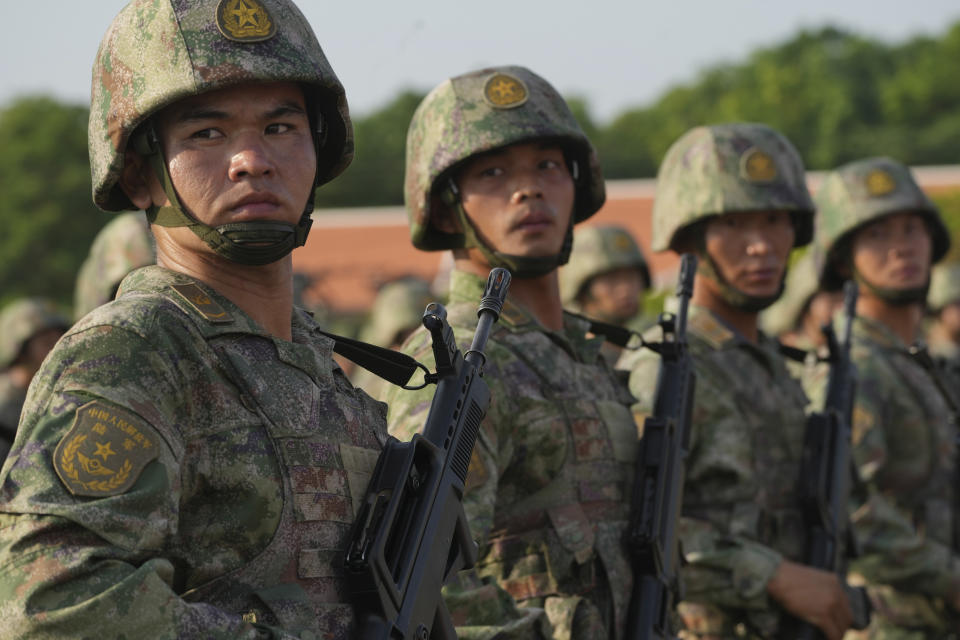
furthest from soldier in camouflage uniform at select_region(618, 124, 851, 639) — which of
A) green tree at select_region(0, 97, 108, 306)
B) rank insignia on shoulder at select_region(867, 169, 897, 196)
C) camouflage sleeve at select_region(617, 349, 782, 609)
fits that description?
green tree at select_region(0, 97, 108, 306)

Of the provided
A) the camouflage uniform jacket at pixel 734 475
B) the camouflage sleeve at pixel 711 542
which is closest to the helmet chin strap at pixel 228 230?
the camouflage uniform jacket at pixel 734 475

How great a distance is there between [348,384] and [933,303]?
10.6 m

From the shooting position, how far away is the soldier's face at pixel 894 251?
310 inches

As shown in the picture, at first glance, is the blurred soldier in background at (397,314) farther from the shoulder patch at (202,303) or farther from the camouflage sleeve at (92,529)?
the camouflage sleeve at (92,529)

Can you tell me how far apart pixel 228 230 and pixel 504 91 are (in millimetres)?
2005

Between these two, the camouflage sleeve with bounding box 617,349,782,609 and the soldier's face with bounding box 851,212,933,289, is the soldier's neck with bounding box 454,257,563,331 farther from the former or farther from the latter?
the soldier's face with bounding box 851,212,933,289

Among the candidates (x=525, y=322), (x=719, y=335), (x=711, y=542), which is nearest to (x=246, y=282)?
(x=525, y=322)

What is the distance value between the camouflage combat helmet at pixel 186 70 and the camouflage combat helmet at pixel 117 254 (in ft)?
12.2

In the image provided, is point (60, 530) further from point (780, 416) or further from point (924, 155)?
point (924, 155)

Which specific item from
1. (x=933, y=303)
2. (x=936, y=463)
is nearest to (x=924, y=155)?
(x=933, y=303)

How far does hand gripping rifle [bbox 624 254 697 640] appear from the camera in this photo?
4691 millimetres

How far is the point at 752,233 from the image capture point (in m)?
6.50

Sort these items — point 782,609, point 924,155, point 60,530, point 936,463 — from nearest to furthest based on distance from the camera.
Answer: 1. point 60,530
2. point 782,609
3. point 936,463
4. point 924,155

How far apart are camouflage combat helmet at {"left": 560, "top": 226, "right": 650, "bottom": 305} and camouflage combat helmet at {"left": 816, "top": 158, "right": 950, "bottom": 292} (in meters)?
2.78
